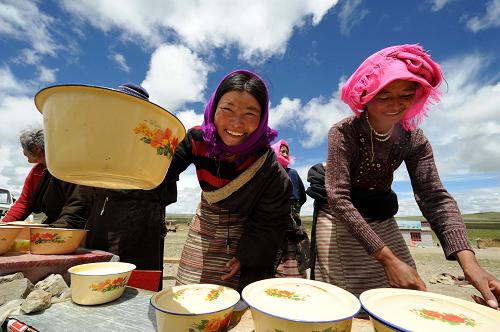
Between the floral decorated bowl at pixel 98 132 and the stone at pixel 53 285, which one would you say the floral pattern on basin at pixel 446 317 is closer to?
the floral decorated bowl at pixel 98 132

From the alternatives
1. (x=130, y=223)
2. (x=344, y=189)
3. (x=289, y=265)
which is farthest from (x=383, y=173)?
(x=130, y=223)

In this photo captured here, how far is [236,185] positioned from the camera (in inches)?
64.7

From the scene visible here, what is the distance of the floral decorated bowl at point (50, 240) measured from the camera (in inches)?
54.6

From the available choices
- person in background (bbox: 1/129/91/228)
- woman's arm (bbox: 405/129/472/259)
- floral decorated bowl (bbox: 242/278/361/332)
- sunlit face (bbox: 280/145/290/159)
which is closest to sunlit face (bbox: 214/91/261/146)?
floral decorated bowl (bbox: 242/278/361/332)

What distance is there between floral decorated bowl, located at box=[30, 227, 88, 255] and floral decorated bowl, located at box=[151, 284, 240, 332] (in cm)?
79

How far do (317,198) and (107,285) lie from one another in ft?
3.93

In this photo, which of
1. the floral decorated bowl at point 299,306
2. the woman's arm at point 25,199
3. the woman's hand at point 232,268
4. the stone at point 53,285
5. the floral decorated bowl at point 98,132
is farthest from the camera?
the woman's arm at point 25,199

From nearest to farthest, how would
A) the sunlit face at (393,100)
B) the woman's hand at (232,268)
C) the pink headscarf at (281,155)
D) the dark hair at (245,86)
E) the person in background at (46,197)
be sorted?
the sunlit face at (393,100)
the dark hair at (245,86)
the woman's hand at (232,268)
the person in background at (46,197)
the pink headscarf at (281,155)

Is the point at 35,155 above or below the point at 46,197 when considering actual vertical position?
above

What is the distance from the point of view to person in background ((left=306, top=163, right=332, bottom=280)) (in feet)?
5.70

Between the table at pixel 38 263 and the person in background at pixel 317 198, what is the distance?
3.99 ft

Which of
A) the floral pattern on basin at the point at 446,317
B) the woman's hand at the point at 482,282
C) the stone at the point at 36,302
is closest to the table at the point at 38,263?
the stone at the point at 36,302

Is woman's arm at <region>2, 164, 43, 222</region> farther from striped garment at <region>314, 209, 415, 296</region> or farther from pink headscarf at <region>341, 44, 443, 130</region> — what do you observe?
pink headscarf at <region>341, 44, 443, 130</region>

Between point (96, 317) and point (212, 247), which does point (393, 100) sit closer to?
point (212, 247)
